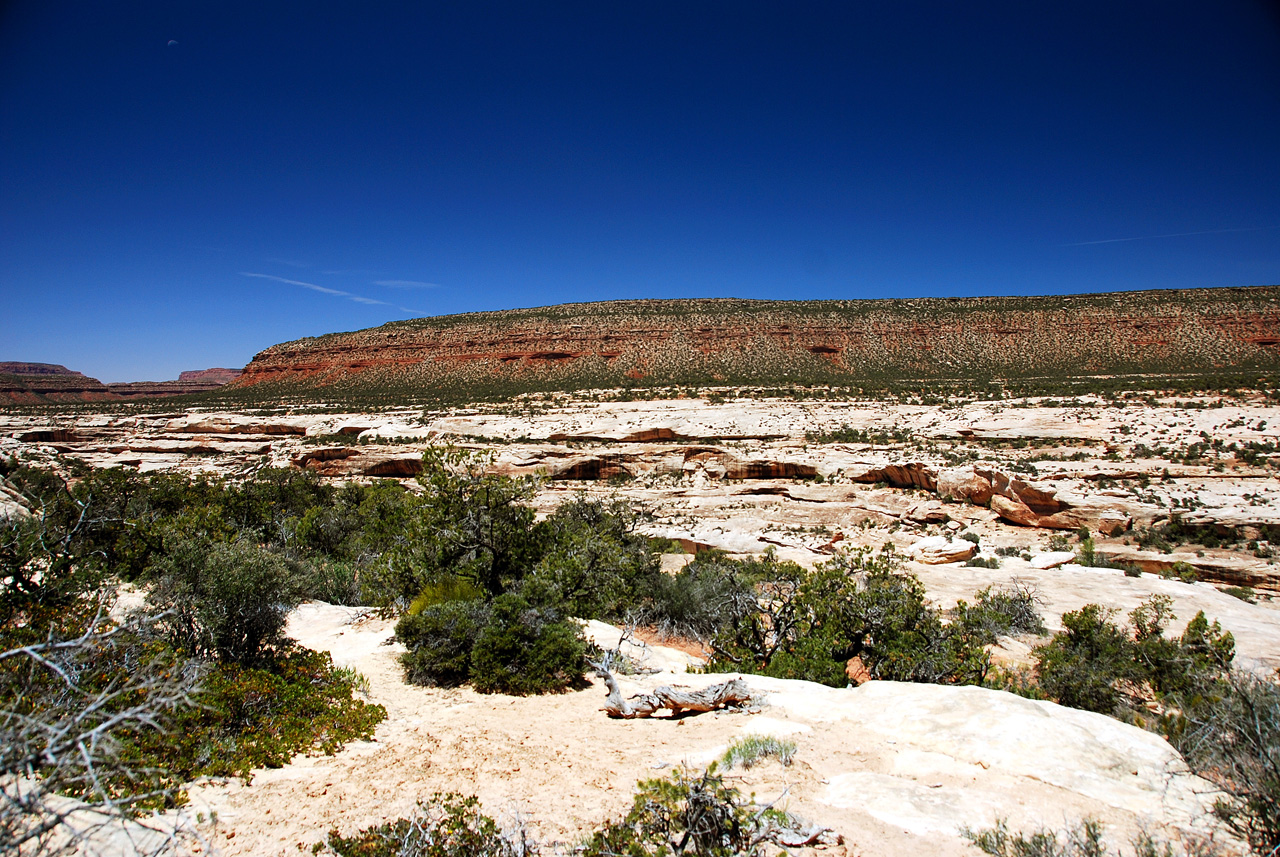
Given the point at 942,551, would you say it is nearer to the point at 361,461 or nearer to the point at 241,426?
the point at 361,461

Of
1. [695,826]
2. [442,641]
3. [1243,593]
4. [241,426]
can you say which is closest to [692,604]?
[442,641]

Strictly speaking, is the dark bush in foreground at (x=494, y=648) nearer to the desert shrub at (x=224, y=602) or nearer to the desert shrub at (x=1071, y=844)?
the desert shrub at (x=224, y=602)

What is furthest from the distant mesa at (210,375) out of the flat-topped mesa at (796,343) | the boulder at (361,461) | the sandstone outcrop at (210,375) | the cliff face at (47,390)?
the boulder at (361,461)

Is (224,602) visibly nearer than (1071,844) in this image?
No

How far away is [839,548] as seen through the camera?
13.8 m

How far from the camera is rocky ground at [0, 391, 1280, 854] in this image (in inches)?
154

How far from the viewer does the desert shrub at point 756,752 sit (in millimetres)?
4367

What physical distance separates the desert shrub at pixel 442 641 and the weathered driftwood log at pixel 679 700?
1940mm

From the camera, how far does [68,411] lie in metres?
45.4

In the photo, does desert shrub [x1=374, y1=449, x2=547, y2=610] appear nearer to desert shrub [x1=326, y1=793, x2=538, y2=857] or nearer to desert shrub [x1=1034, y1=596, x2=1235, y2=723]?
desert shrub [x1=326, y1=793, x2=538, y2=857]

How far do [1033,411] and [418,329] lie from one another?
5975 centimetres

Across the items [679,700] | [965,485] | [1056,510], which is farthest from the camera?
[965,485]

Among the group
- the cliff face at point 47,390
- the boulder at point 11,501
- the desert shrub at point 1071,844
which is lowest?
the desert shrub at point 1071,844

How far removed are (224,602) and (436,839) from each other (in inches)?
163
